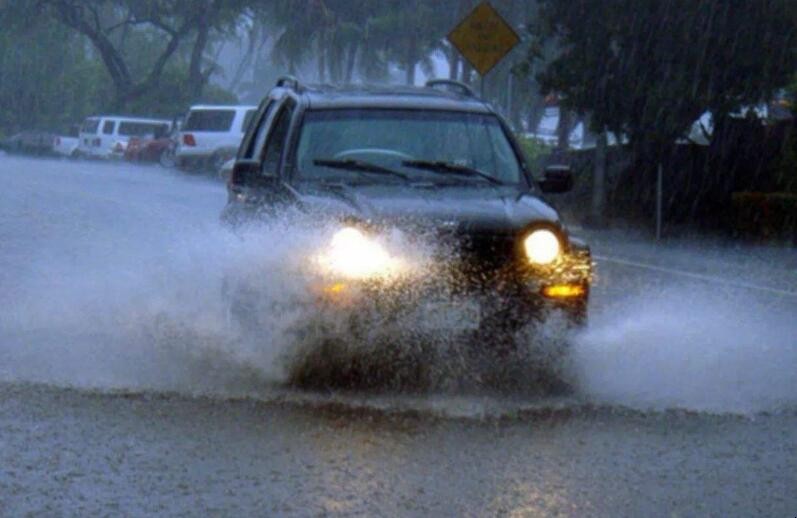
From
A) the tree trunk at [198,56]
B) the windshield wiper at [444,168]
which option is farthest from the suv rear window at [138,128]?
the windshield wiper at [444,168]

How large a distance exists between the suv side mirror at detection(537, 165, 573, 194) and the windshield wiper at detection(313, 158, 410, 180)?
1.11 metres

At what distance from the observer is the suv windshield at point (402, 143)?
9.91m

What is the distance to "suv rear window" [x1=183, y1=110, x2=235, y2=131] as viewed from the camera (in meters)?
39.4

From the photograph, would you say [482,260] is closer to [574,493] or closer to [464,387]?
[464,387]

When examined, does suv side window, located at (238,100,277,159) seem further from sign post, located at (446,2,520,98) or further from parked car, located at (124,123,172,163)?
parked car, located at (124,123,172,163)

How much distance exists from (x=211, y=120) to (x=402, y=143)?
30086 millimetres

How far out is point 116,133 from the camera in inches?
2063

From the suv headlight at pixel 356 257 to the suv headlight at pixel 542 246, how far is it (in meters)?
0.74

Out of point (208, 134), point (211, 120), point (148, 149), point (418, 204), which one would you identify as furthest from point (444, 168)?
point (148, 149)

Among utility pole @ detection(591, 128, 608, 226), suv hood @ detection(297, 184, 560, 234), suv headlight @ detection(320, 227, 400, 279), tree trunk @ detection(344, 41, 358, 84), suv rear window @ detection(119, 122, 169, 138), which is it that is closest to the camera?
suv headlight @ detection(320, 227, 400, 279)

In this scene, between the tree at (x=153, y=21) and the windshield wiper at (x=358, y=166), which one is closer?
the windshield wiper at (x=358, y=166)

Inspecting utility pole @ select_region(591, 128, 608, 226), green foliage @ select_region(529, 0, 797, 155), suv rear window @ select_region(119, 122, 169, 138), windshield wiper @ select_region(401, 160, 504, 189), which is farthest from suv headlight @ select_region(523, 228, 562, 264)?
suv rear window @ select_region(119, 122, 169, 138)

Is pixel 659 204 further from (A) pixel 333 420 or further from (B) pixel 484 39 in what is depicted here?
(A) pixel 333 420

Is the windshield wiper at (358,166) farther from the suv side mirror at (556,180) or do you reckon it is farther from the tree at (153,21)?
the tree at (153,21)
